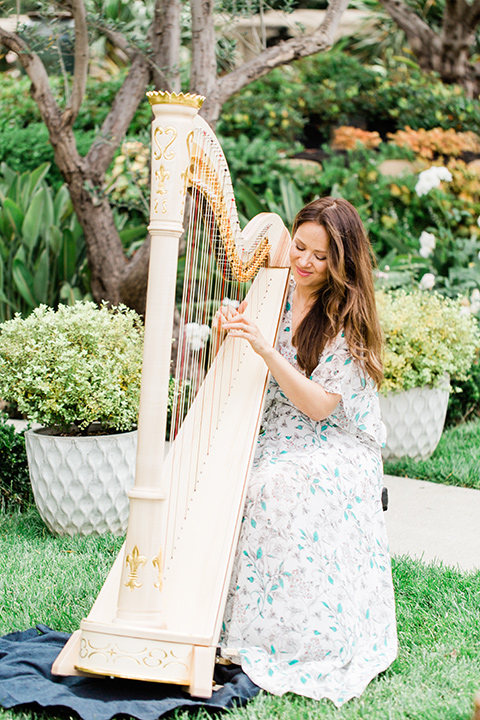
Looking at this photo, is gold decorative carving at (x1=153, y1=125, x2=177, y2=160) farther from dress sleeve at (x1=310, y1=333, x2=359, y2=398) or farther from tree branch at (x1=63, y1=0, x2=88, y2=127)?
tree branch at (x1=63, y1=0, x2=88, y2=127)

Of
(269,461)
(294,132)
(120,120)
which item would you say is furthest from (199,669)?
(294,132)

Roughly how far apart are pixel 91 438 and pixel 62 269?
2276 millimetres

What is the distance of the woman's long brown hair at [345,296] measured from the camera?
2.67m

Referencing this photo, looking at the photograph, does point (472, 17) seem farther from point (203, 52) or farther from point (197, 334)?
point (197, 334)

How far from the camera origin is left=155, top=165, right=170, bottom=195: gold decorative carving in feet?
5.86

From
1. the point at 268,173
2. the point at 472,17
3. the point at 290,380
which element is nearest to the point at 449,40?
the point at 472,17

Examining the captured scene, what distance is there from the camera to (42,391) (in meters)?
3.34

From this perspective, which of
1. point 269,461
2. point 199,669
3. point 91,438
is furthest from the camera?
point 91,438

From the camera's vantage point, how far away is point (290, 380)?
255cm

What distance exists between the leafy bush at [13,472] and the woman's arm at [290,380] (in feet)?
5.30

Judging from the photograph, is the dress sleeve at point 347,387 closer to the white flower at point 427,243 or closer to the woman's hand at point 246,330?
the woman's hand at point 246,330

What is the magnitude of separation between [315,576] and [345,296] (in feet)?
2.97

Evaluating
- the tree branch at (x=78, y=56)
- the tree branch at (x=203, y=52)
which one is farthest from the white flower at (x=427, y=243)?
the tree branch at (x=78, y=56)

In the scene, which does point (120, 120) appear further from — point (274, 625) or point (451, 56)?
point (451, 56)
